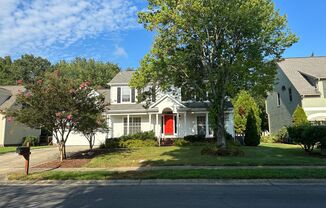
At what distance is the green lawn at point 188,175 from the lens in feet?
36.9

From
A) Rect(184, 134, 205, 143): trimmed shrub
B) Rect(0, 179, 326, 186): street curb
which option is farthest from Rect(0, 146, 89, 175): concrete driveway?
Rect(184, 134, 205, 143): trimmed shrub

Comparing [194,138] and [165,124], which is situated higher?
[165,124]

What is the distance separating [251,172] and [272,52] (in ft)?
29.4

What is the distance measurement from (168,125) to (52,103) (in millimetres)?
13808

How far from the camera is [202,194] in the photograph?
8.61 m

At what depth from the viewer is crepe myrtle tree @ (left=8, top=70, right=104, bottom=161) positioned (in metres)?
15.4

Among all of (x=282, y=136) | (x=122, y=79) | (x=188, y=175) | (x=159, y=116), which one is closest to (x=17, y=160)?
(x=188, y=175)

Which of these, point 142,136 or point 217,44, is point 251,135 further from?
point 217,44

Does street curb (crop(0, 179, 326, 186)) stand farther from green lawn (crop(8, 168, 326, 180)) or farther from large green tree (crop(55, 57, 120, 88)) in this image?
large green tree (crop(55, 57, 120, 88))

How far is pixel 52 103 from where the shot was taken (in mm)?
15414

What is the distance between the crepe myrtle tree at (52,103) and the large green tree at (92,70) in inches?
1551

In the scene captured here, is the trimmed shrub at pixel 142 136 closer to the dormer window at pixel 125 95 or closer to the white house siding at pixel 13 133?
the dormer window at pixel 125 95

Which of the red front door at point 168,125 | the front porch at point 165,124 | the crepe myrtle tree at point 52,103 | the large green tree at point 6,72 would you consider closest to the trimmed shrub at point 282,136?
the front porch at point 165,124

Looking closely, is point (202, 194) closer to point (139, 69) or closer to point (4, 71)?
point (139, 69)
